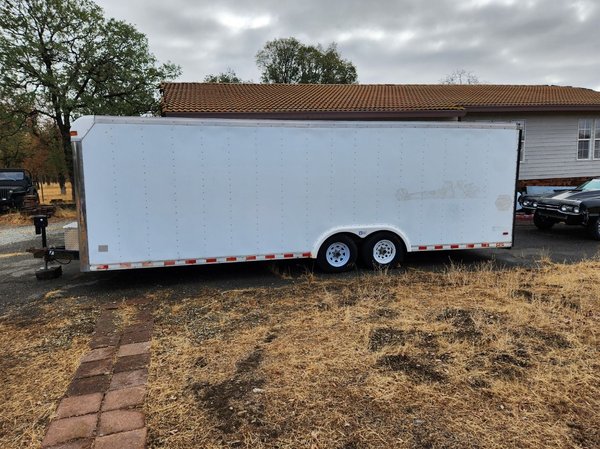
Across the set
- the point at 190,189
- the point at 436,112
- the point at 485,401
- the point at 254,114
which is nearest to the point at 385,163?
the point at 190,189

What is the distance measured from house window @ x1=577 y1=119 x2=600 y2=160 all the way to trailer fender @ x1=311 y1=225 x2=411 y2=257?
1383 centimetres

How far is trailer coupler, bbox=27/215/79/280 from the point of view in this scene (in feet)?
21.0

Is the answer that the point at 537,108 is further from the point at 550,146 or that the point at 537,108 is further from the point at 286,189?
the point at 286,189

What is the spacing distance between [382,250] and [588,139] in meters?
14.5

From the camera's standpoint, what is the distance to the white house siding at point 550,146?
1595cm

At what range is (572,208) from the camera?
33.3 feet

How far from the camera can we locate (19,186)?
17.3 metres

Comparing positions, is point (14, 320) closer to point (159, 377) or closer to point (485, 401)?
point (159, 377)

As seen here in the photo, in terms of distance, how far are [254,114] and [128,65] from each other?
40.4 ft

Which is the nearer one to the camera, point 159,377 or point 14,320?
point 159,377

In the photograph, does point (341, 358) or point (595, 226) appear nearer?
point (341, 358)

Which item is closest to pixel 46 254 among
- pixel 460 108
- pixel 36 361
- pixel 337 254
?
pixel 36 361

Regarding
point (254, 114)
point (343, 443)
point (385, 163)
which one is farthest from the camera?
point (254, 114)

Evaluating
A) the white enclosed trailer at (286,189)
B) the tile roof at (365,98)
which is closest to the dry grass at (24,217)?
the tile roof at (365,98)
